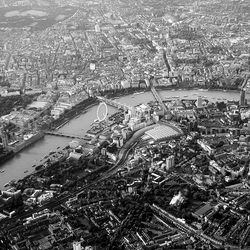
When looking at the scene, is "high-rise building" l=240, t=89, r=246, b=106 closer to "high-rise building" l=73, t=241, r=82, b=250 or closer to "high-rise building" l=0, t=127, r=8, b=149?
"high-rise building" l=0, t=127, r=8, b=149

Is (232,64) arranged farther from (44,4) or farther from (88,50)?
(44,4)

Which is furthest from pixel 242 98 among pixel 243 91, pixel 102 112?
pixel 102 112

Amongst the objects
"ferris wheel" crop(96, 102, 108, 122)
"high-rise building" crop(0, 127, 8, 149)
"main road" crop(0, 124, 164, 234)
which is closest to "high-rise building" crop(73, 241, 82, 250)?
"main road" crop(0, 124, 164, 234)

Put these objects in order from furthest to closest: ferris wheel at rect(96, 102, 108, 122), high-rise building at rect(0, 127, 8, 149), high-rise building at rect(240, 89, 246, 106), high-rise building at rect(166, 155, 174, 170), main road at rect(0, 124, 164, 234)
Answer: high-rise building at rect(240, 89, 246, 106), ferris wheel at rect(96, 102, 108, 122), high-rise building at rect(0, 127, 8, 149), high-rise building at rect(166, 155, 174, 170), main road at rect(0, 124, 164, 234)

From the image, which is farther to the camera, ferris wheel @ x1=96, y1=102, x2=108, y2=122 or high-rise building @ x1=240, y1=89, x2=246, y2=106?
high-rise building @ x1=240, y1=89, x2=246, y2=106

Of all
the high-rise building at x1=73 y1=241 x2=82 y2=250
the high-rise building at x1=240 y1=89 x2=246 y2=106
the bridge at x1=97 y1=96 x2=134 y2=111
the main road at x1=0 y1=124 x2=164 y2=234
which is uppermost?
the high-rise building at x1=73 y1=241 x2=82 y2=250

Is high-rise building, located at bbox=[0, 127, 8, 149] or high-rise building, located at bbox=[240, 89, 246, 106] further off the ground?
high-rise building, located at bbox=[0, 127, 8, 149]

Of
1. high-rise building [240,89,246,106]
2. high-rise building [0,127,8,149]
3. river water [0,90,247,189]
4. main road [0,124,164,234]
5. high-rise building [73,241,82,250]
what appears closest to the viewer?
high-rise building [73,241,82,250]

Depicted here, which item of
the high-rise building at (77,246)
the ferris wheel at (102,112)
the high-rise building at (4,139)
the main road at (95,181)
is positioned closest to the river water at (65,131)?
the ferris wheel at (102,112)
